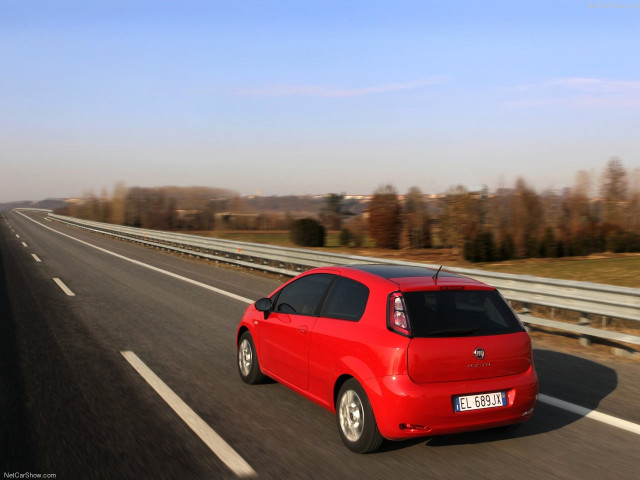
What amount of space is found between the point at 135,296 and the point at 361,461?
32.4ft

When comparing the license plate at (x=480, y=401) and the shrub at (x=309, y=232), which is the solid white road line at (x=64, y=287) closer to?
the license plate at (x=480, y=401)

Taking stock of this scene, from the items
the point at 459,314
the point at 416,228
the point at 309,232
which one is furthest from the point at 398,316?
the point at 309,232

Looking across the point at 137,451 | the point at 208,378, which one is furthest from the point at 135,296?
the point at 137,451

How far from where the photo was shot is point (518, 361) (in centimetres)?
450

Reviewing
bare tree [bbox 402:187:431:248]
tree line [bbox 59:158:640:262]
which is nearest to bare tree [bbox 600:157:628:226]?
tree line [bbox 59:158:640:262]

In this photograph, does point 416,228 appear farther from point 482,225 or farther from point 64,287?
point 64,287

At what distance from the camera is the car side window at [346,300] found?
15.6 ft

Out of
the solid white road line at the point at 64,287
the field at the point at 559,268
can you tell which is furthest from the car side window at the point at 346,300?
the field at the point at 559,268

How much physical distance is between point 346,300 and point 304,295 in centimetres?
76

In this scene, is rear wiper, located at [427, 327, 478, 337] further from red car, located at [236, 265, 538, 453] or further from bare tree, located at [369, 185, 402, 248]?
bare tree, located at [369, 185, 402, 248]

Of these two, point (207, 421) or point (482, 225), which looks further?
point (482, 225)

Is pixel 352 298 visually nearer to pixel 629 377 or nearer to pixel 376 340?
pixel 376 340

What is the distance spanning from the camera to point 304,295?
5.59 metres

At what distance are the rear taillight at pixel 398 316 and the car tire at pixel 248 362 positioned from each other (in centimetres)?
A: 226
